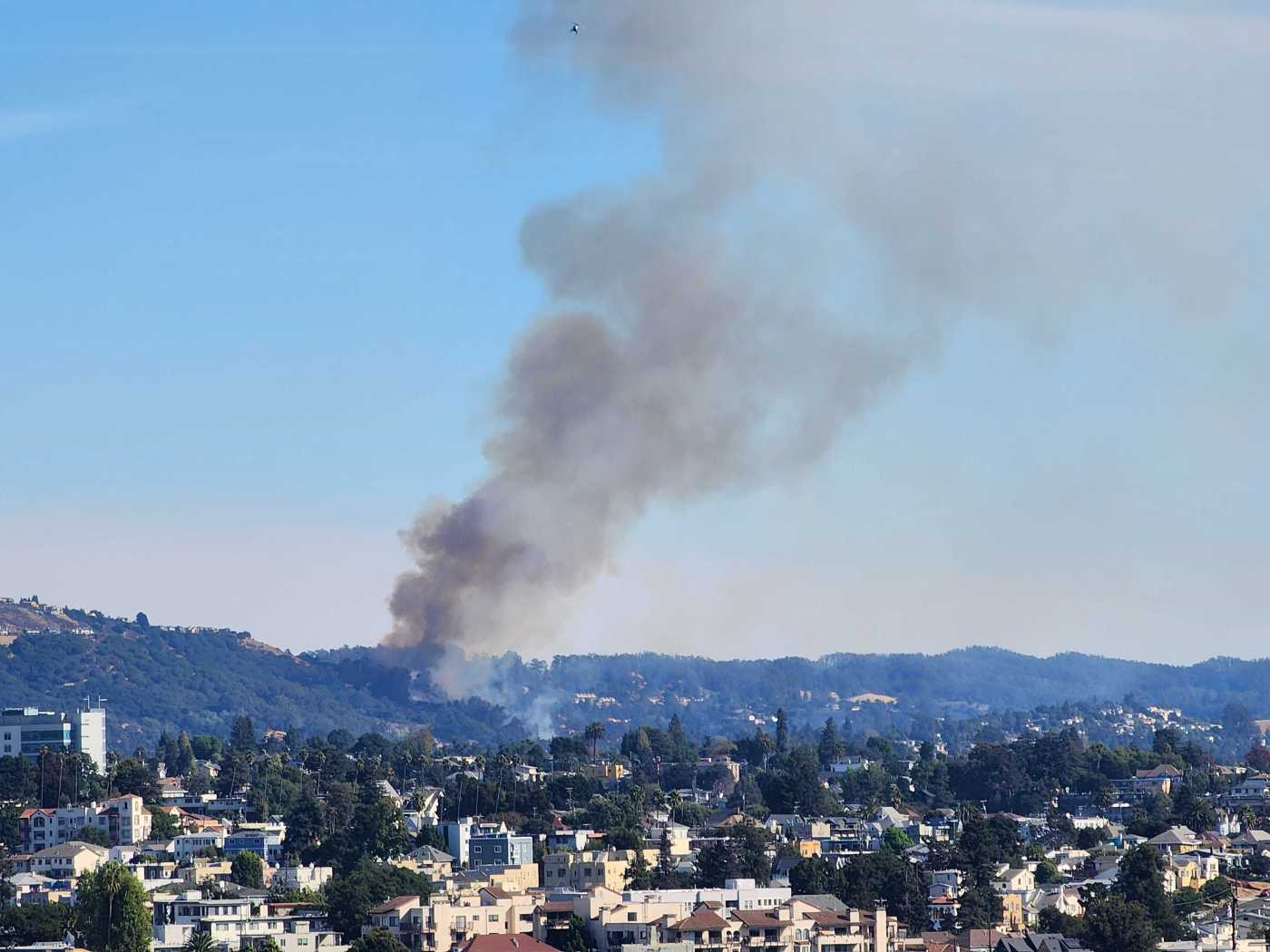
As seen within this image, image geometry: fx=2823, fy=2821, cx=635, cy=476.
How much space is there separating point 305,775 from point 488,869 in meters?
38.7

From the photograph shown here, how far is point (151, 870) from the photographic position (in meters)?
106

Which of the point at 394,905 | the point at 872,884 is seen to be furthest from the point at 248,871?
the point at 872,884

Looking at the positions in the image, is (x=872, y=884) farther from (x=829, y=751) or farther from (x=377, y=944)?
(x=829, y=751)

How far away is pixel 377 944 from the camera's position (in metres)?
83.6

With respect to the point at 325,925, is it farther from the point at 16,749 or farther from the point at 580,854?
the point at 16,749

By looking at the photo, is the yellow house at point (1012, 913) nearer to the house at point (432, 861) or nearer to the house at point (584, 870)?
the house at point (584, 870)

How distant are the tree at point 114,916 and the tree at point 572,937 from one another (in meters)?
12.9

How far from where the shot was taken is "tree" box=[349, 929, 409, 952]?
83375 mm

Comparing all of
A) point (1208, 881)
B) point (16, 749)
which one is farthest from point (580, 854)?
point (16, 749)

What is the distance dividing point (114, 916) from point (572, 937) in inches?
568

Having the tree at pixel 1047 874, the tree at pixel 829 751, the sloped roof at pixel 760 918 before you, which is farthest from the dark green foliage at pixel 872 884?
the tree at pixel 829 751

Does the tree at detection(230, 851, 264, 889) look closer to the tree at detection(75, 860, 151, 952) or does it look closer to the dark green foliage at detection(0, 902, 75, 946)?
the dark green foliage at detection(0, 902, 75, 946)

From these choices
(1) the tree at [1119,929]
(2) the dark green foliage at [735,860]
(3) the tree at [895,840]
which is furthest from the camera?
(3) the tree at [895,840]

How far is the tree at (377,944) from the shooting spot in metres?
83.4
